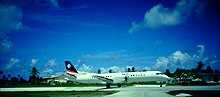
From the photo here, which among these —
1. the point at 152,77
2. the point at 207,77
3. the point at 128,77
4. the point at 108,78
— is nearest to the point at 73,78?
the point at 108,78

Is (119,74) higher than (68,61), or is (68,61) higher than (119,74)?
(68,61)

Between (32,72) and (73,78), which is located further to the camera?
(32,72)

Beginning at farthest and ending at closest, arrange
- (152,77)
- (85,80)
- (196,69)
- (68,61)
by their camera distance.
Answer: (196,69), (68,61), (85,80), (152,77)

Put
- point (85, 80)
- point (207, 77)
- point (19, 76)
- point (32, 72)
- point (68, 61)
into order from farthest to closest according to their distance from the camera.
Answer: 1. point (19, 76)
2. point (32, 72)
3. point (207, 77)
4. point (68, 61)
5. point (85, 80)

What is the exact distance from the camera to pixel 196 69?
491ft

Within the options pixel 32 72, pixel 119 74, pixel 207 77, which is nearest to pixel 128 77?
pixel 119 74

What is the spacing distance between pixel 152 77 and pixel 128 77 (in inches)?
239

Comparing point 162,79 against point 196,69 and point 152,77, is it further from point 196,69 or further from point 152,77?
point 196,69

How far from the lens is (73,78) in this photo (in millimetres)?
69938

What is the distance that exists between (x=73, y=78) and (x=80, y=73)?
298 centimetres

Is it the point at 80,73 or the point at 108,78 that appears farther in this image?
the point at 80,73

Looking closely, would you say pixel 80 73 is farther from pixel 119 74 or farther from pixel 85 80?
pixel 119 74

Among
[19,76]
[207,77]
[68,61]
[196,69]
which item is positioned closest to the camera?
[68,61]

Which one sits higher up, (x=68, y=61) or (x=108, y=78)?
(x=68, y=61)
